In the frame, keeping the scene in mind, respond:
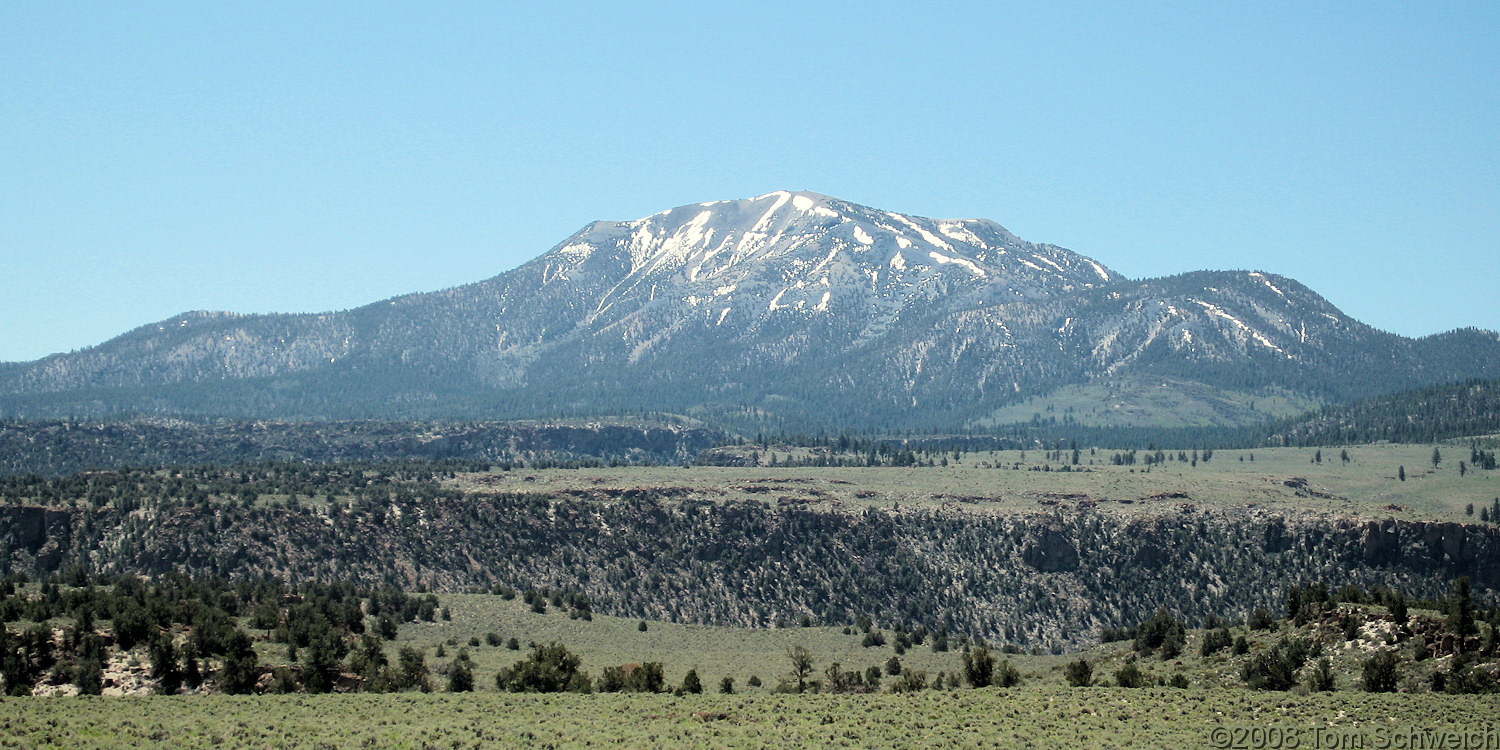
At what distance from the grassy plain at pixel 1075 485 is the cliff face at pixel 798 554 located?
205 inches

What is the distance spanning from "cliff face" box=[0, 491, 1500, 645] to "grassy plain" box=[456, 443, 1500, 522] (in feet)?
17.1

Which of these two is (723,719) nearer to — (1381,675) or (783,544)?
(1381,675)

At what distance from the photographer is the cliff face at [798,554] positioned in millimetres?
116500

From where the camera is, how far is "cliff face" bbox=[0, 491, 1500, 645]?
382ft

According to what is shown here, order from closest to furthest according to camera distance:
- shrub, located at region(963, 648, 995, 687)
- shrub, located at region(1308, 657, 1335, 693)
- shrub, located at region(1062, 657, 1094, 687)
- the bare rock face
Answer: shrub, located at region(1308, 657, 1335, 693) → shrub, located at region(1062, 657, 1094, 687) → shrub, located at region(963, 648, 995, 687) → the bare rock face

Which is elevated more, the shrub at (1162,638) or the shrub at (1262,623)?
the shrub at (1262,623)

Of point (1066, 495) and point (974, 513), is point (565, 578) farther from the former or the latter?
point (1066, 495)

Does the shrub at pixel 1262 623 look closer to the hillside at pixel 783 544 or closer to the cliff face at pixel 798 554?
the hillside at pixel 783 544

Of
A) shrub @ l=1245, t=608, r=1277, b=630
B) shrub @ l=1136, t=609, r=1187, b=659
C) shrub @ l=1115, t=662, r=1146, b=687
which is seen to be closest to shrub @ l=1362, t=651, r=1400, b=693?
shrub @ l=1115, t=662, r=1146, b=687

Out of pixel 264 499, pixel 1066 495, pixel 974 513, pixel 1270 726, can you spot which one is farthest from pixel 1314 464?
pixel 1270 726

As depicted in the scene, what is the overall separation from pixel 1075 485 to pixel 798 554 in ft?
124

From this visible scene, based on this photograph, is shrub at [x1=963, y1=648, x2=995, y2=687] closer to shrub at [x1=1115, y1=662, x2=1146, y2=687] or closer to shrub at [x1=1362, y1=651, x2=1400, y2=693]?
shrub at [x1=1115, y1=662, x2=1146, y2=687]

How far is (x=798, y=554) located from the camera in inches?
5079

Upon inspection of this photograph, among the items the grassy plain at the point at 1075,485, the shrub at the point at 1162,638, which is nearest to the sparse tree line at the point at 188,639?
the shrub at the point at 1162,638
